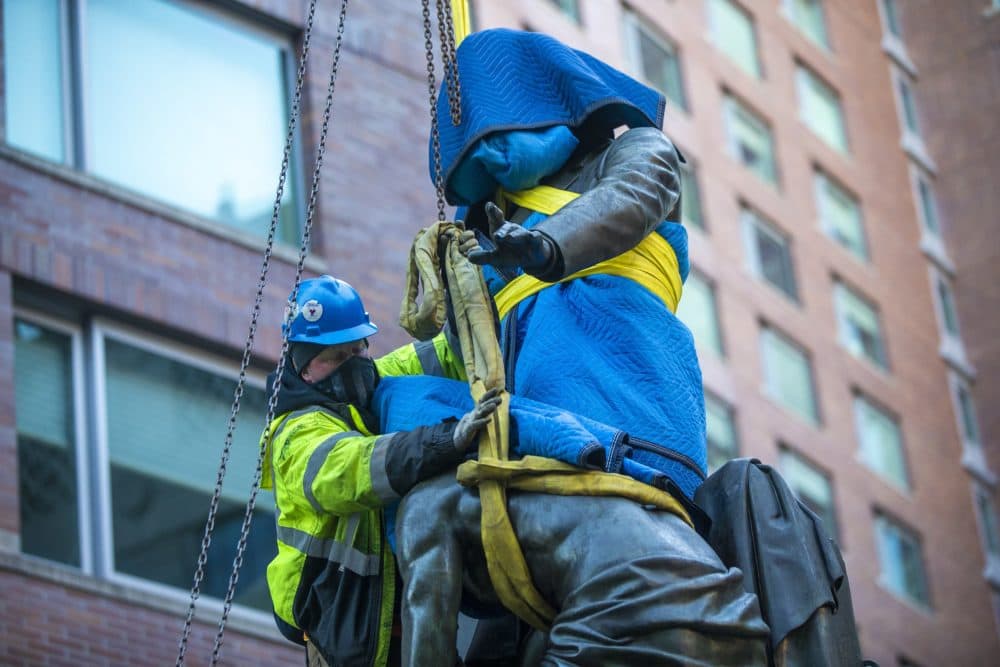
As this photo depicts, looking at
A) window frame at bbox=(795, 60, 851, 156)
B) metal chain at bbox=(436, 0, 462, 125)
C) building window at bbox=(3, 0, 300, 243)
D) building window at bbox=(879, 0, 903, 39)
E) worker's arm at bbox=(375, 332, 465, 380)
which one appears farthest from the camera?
building window at bbox=(879, 0, 903, 39)

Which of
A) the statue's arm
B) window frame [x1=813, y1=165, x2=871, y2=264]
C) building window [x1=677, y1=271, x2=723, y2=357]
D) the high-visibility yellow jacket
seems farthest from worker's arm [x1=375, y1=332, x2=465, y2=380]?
window frame [x1=813, y1=165, x2=871, y2=264]

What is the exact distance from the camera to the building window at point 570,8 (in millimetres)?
38844

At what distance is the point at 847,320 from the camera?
46.2 metres

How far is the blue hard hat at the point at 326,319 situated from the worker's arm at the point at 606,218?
0.76m

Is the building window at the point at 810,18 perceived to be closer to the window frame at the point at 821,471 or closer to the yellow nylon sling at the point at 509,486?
the window frame at the point at 821,471

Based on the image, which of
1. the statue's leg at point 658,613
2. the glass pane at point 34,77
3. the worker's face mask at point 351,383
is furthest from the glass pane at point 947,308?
the statue's leg at point 658,613

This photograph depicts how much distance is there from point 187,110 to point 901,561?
22834 millimetres

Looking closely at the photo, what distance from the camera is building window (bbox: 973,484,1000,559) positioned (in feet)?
163

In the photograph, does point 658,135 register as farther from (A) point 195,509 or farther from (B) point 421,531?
(A) point 195,509

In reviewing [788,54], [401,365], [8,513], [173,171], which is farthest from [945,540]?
[401,365]

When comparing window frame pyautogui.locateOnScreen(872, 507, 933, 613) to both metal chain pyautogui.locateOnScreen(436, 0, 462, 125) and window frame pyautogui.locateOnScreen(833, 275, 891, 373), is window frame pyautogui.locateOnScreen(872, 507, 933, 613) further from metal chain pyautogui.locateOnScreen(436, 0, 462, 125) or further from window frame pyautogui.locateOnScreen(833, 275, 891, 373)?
metal chain pyautogui.locateOnScreen(436, 0, 462, 125)

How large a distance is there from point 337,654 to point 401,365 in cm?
142

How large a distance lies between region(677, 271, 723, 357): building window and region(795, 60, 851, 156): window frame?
7299 mm

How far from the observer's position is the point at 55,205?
74.9 ft
